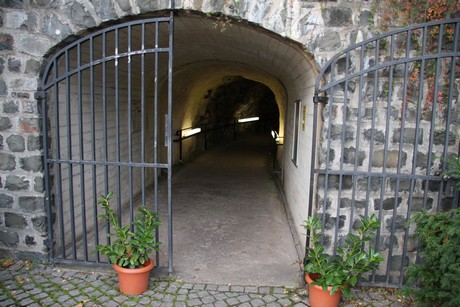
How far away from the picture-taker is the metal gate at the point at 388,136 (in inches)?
124

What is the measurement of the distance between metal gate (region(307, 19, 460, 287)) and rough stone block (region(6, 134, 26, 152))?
293 cm

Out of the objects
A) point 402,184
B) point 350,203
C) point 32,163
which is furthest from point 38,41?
point 402,184

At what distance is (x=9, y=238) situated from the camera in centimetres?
387

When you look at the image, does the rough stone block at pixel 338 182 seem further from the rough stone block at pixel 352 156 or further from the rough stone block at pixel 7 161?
the rough stone block at pixel 7 161

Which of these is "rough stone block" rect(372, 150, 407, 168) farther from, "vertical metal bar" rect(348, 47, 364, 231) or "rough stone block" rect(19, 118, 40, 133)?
"rough stone block" rect(19, 118, 40, 133)

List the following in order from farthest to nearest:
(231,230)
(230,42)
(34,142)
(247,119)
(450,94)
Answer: (247,119)
(231,230)
(230,42)
(34,142)
(450,94)

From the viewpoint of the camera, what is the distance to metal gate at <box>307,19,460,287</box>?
3.16 metres

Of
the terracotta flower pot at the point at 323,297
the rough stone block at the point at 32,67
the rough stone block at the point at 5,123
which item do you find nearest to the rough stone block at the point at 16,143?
the rough stone block at the point at 5,123

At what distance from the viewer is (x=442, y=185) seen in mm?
3223

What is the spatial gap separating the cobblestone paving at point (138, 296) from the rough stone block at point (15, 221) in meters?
0.46

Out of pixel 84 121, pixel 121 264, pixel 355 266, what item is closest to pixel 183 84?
pixel 84 121

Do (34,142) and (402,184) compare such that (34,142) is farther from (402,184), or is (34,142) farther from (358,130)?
(402,184)

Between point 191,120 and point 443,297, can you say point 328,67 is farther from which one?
point 191,120

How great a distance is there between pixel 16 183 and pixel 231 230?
8.90 ft
